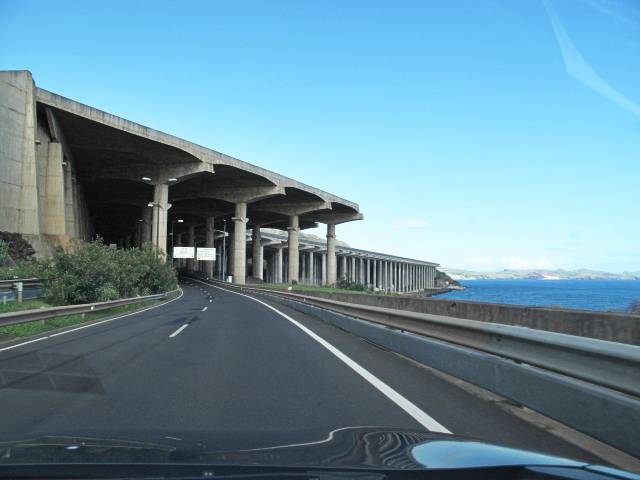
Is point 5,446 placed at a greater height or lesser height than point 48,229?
lesser

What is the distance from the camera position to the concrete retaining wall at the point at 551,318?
8109mm

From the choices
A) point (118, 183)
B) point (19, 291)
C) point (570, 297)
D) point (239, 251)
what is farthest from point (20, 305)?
point (239, 251)

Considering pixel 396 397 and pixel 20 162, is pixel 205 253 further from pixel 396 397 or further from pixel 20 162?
pixel 396 397

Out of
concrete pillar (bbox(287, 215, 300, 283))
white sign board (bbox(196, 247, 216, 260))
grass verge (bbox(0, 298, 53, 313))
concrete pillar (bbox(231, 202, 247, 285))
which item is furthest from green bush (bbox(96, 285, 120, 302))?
concrete pillar (bbox(287, 215, 300, 283))

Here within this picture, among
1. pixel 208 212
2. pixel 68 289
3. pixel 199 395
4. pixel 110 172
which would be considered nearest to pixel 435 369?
pixel 199 395

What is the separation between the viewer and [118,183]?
6919cm

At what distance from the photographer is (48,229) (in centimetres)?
4353

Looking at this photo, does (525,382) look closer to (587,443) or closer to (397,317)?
(587,443)

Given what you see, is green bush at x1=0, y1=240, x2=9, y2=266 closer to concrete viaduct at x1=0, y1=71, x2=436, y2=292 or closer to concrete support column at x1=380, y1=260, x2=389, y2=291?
concrete viaduct at x1=0, y1=71, x2=436, y2=292

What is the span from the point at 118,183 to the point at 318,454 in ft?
233

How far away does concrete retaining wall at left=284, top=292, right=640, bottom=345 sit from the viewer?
26.6 ft

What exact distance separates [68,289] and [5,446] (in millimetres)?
23349

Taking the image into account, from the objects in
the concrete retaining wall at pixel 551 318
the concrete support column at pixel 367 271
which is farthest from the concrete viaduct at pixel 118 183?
the concrete support column at pixel 367 271

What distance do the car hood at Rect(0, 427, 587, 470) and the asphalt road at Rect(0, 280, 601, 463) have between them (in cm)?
25
